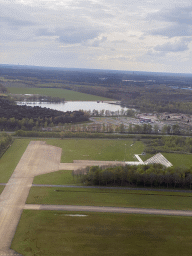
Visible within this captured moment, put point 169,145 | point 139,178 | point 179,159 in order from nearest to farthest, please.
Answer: point 139,178 < point 179,159 < point 169,145

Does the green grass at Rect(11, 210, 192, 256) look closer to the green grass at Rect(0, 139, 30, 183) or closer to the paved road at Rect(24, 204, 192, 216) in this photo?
Answer: the paved road at Rect(24, 204, 192, 216)

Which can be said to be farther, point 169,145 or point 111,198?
point 169,145

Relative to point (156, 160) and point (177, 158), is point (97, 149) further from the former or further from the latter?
point (177, 158)

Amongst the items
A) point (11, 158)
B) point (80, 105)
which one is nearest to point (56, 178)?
point (11, 158)

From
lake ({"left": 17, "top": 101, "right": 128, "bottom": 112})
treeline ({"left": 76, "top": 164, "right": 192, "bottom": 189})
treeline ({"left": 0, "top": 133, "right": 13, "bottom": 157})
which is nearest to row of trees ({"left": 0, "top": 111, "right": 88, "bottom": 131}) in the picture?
treeline ({"left": 0, "top": 133, "right": 13, "bottom": 157})

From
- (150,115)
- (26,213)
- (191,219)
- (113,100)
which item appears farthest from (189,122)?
(26,213)

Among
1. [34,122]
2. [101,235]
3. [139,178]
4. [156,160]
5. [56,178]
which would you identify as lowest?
[101,235]

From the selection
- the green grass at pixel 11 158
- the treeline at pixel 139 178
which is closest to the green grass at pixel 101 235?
the treeline at pixel 139 178
